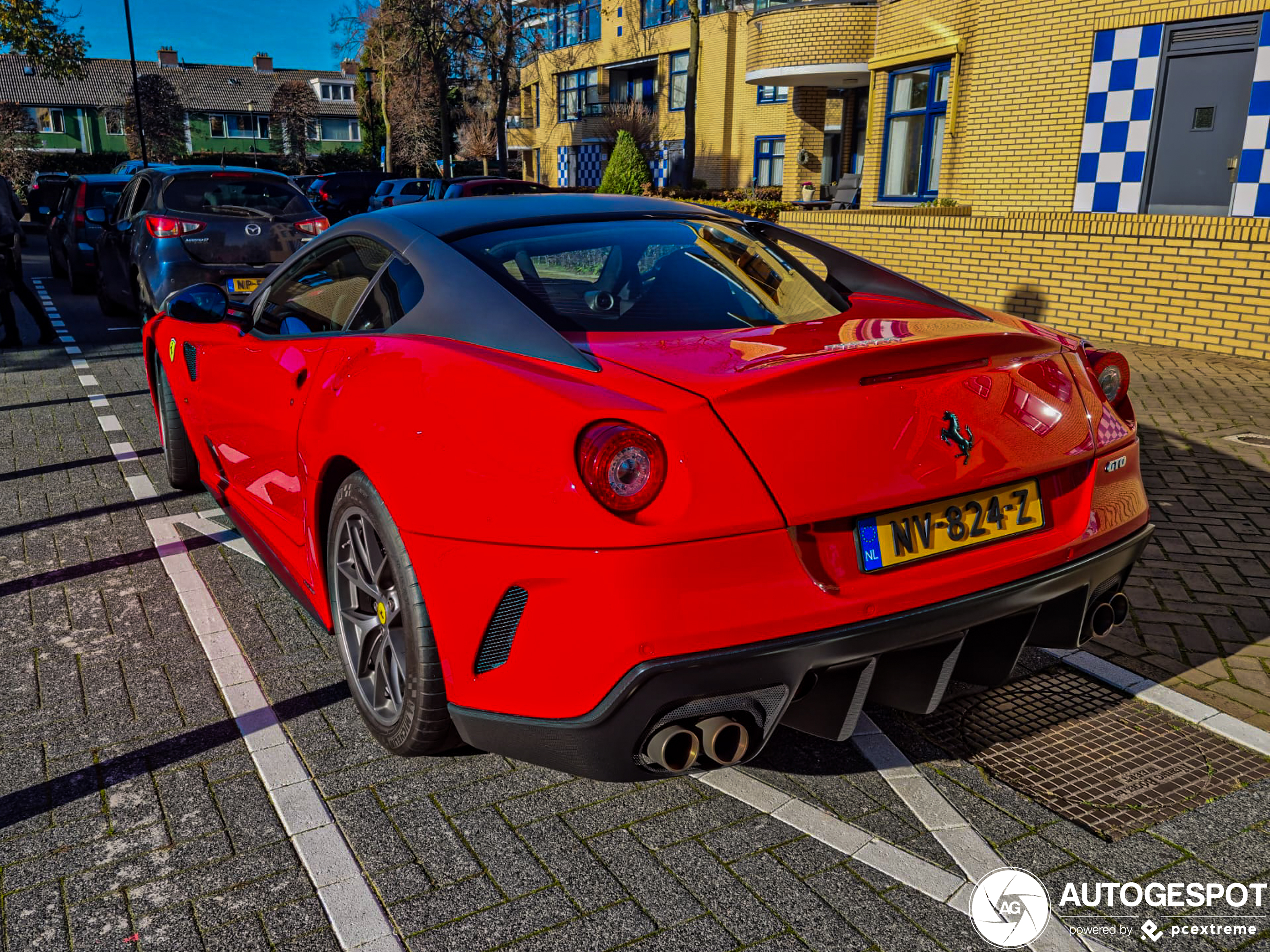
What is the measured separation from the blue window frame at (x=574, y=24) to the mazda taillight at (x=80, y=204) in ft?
109

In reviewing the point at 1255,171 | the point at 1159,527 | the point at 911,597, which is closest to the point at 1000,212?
the point at 1255,171

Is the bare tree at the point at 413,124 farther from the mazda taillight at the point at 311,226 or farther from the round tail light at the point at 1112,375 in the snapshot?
the round tail light at the point at 1112,375

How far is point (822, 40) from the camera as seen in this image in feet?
84.8

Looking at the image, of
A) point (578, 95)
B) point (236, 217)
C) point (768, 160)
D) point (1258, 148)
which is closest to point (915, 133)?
point (1258, 148)

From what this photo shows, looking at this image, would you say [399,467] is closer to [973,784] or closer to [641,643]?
[641,643]

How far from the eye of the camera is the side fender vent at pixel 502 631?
2.34 meters

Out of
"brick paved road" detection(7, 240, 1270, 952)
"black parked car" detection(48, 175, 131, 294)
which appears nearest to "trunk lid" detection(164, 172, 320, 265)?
"black parked car" detection(48, 175, 131, 294)

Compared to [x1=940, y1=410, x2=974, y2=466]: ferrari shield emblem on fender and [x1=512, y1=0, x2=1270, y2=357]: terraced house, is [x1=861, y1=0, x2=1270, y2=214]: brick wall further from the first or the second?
[x1=940, y1=410, x2=974, y2=466]: ferrari shield emblem on fender

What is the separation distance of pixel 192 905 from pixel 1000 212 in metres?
14.4

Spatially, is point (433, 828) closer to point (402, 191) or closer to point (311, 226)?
point (311, 226)

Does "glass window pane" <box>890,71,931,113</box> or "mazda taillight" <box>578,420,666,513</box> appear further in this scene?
"glass window pane" <box>890,71,931,113</box>

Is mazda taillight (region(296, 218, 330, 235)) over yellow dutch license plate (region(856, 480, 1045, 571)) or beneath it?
over

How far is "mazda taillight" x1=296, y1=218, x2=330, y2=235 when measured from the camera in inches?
422

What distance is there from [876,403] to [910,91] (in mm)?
19329
